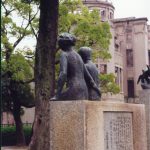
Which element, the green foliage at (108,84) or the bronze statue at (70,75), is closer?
the bronze statue at (70,75)

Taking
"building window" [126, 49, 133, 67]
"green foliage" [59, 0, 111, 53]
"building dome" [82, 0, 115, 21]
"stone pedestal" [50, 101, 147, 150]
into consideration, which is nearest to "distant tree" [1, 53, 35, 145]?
"green foliage" [59, 0, 111, 53]

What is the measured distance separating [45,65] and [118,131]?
556cm

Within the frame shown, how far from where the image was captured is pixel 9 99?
28.2 m

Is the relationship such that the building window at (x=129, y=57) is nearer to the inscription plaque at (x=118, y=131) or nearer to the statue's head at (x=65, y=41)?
the inscription plaque at (x=118, y=131)

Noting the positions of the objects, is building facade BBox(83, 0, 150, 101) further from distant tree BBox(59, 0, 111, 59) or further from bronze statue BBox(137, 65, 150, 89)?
bronze statue BBox(137, 65, 150, 89)

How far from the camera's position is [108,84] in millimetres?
24547

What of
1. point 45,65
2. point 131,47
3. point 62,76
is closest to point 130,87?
point 131,47

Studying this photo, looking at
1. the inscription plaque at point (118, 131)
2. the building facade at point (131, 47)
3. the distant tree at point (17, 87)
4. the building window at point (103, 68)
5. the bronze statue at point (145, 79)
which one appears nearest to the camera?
the inscription plaque at point (118, 131)

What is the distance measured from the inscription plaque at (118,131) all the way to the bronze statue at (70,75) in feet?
1.98

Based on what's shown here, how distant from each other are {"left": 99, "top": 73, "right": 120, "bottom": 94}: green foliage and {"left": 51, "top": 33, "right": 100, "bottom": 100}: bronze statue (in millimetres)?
16285

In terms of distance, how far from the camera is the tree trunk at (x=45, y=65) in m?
12.7

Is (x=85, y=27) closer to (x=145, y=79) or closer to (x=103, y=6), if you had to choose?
(x=145, y=79)

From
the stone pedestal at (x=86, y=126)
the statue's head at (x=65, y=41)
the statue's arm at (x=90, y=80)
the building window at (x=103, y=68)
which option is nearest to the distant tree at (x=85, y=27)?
the building window at (x=103, y=68)

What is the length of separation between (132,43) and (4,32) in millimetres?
23995
